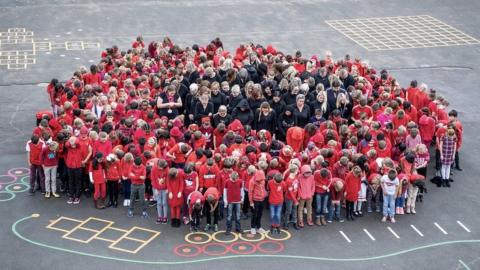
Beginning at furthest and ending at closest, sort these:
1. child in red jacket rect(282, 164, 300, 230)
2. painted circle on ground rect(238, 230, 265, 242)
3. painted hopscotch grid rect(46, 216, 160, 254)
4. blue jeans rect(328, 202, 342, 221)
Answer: blue jeans rect(328, 202, 342, 221) → child in red jacket rect(282, 164, 300, 230) → painted circle on ground rect(238, 230, 265, 242) → painted hopscotch grid rect(46, 216, 160, 254)

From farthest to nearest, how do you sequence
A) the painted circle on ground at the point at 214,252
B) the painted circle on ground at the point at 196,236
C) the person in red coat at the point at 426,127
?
the person in red coat at the point at 426,127 < the painted circle on ground at the point at 196,236 < the painted circle on ground at the point at 214,252

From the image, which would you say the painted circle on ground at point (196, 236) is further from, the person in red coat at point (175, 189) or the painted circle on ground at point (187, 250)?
the person in red coat at point (175, 189)

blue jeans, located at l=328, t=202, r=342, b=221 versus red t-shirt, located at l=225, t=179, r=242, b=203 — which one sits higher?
red t-shirt, located at l=225, t=179, r=242, b=203

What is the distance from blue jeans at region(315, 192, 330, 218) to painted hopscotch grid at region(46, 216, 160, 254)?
4.26 meters

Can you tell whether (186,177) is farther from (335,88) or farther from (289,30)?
(289,30)

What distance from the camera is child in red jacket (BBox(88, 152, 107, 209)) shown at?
66.3ft

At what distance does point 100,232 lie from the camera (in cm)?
1938

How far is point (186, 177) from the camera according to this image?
1939 cm

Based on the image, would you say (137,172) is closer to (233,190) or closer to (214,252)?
(233,190)

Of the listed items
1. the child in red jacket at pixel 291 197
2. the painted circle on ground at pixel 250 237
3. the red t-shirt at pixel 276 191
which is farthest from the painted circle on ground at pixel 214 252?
the child in red jacket at pixel 291 197

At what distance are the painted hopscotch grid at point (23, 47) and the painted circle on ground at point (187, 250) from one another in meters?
17.3

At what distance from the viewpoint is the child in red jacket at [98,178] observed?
20203mm

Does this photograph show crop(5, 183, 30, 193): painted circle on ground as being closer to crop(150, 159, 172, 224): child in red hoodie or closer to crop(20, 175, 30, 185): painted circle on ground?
crop(20, 175, 30, 185): painted circle on ground

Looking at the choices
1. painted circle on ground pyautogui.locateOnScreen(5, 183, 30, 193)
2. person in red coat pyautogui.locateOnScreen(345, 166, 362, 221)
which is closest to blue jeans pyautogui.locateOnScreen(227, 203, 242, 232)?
person in red coat pyautogui.locateOnScreen(345, 166, 362, 221)
